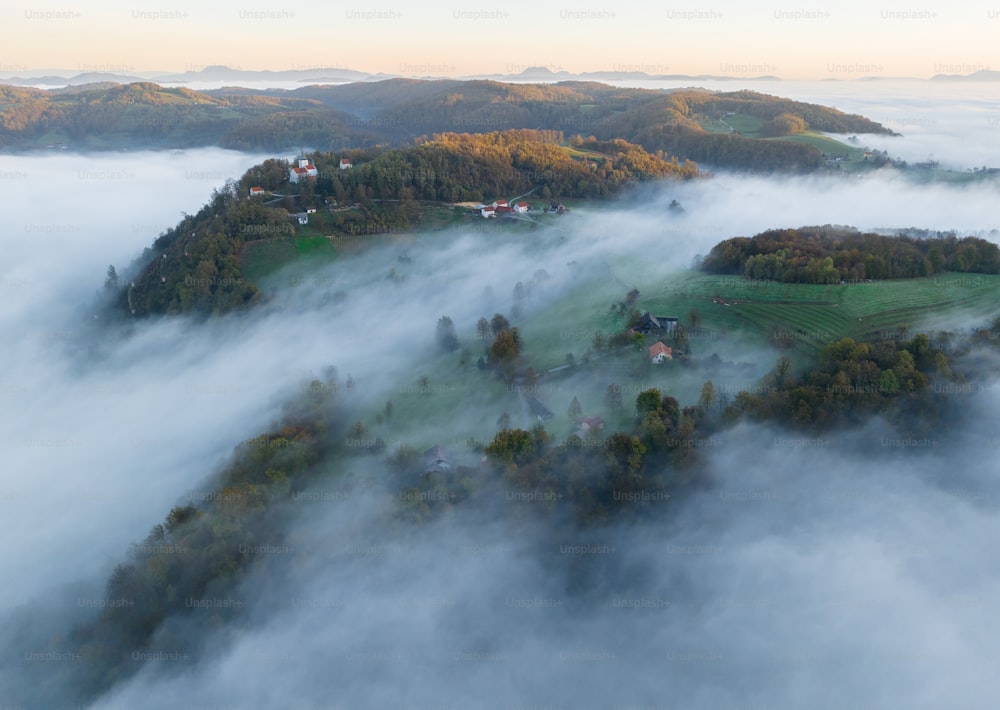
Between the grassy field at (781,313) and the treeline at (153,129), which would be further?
the treeline at (153,129)

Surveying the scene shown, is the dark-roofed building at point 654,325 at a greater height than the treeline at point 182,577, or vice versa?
the dark-roofed building at point 654,325

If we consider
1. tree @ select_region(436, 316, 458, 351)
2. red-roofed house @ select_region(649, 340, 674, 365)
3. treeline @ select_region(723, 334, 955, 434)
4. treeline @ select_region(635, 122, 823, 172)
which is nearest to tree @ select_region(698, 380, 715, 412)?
treeline @ select_region(723, 334, 955, 434)

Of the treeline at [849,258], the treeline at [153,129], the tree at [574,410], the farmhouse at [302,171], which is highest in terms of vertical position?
the treeline at [153,129]

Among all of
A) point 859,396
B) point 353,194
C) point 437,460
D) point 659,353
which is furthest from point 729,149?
point 437,460

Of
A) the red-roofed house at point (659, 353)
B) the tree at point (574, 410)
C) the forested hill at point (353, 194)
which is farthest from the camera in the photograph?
the forested hill at point (353, 194)

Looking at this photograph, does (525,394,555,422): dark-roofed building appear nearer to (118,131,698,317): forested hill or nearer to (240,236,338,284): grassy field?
(118,131,698,317): forested hill

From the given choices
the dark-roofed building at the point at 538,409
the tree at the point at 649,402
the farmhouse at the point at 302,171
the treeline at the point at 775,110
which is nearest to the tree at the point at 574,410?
the dark-roofed building at the point at 538,409

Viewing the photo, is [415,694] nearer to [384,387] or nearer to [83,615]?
[83,615]

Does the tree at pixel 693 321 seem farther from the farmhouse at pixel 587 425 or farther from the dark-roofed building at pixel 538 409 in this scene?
the dark-roofed building at pixel 538 409
